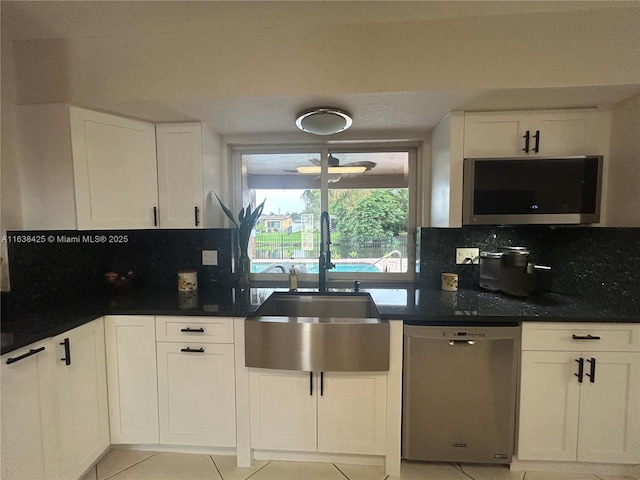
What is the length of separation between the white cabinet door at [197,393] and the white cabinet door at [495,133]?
6.02 feet

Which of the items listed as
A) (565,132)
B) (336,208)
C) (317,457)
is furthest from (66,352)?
(565,132)

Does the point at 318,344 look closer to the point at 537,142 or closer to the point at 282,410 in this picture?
the point at 282,410

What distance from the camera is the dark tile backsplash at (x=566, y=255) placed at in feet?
5.01

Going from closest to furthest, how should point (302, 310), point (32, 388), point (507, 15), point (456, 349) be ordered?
point (32, 388) → point (507, 15) → point (456, 349) → point (302, 310)

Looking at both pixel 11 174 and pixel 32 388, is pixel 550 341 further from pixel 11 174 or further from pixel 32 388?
pixel 11 174

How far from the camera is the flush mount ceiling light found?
156 cm

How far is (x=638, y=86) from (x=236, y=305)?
234 centimetres

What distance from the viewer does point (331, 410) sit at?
1.51 meters

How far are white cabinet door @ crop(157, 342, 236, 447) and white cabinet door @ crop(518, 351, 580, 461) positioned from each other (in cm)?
155

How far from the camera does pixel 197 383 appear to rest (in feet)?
5.11

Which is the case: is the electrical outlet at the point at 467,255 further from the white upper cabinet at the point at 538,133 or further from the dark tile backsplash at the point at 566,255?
the white upper cabinet at the point at 538,133

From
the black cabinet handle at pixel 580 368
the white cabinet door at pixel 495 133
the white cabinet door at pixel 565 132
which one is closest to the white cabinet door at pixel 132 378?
the white cabinet door at pixel 495 133

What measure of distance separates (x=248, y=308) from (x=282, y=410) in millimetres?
584

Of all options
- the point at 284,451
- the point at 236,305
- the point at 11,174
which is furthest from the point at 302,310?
the point at 11,174
